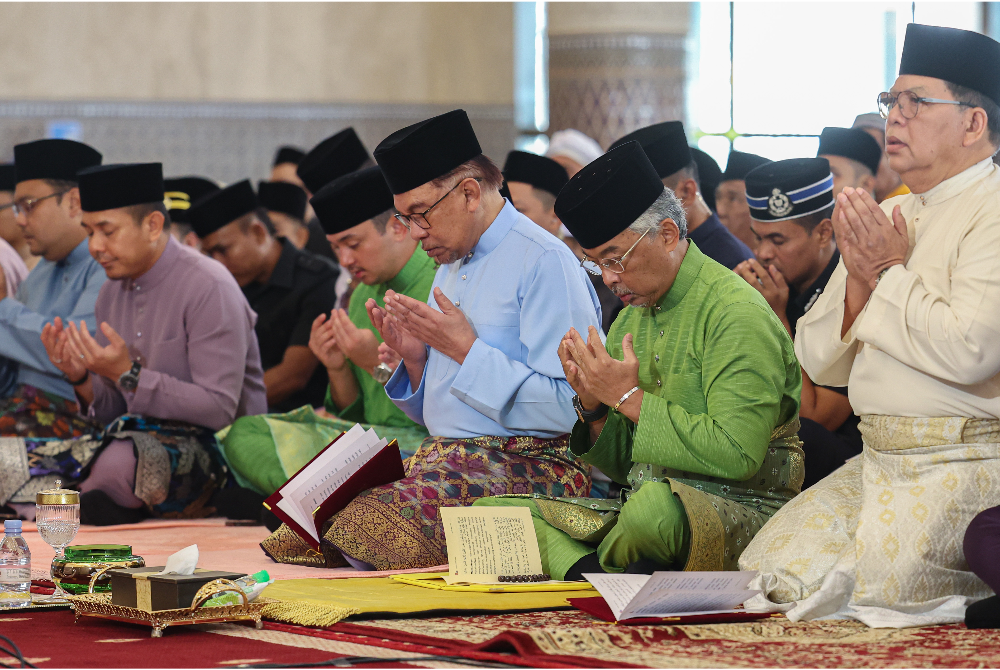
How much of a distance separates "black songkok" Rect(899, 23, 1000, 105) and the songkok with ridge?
135 centimetres

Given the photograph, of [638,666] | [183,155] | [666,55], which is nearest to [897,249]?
[638,666]

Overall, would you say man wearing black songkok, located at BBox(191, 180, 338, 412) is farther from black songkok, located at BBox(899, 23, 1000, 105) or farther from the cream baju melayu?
black songkok, located at BBox(899, 23, 1000, 105)

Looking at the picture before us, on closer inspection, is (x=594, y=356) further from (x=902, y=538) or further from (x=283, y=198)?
(x=283, y=198)

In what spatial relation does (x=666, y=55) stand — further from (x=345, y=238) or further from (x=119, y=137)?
(x=345, y=238)

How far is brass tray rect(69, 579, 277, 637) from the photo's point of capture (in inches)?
113

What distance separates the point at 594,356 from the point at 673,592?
717mm

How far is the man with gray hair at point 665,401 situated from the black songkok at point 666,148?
4.31 ft

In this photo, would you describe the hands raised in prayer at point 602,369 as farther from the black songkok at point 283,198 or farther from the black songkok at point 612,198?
the black songkok at point 283,198

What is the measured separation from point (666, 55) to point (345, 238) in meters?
4.91

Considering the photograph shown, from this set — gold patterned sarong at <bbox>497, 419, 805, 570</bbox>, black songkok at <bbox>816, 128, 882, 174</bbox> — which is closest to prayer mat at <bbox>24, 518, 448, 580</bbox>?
gold patterned sarong at <bbox>497, 419, 805, 570</bbox>

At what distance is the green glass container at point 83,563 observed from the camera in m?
3.23

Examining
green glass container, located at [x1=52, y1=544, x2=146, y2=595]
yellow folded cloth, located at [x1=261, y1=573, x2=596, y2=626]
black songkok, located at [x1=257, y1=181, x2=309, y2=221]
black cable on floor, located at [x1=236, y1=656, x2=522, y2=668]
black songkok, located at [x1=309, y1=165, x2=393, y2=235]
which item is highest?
black songkok, located at [x1=309, y1=165, x2=393, y2=235]

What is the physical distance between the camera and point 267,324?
6414 mm

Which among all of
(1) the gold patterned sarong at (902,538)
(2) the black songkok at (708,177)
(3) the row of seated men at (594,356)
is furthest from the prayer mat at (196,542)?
(2) the black songkok at (708,177)
